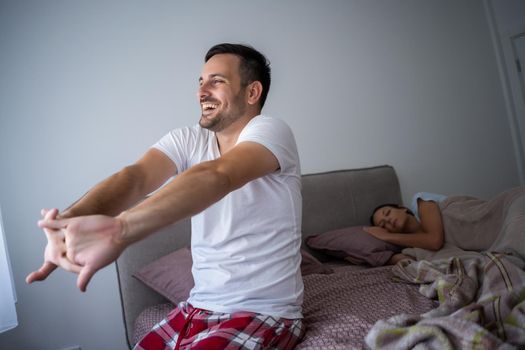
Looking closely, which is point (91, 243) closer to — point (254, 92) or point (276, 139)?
point (276, 139)

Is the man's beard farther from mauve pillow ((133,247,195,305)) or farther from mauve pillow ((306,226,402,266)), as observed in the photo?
mauve pillow ((306,226,402,266))

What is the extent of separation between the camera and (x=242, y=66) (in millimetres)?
1422

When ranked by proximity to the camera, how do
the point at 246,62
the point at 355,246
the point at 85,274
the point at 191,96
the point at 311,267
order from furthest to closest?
the point at 191,96 → the point at 355,246 → the point at 311,267 → the point at 246,62 → the point at 85,274

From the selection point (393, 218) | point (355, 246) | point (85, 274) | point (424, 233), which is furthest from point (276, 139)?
point (424, 233)

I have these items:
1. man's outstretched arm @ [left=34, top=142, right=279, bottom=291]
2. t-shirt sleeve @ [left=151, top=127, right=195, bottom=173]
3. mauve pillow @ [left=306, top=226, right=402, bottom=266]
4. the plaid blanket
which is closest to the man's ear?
t-shirt sleeve @ [left=151, top=127, right=195, bottom=173]

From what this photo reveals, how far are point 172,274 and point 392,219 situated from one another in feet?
4.21

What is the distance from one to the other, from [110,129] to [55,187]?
419mm

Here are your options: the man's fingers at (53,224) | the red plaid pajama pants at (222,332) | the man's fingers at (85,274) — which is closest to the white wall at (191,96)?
the red plaid pajama pants at (222,332)

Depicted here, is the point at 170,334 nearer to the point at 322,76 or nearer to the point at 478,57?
the point at 322,76

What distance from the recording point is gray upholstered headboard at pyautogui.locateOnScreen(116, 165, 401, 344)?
5.73 feet

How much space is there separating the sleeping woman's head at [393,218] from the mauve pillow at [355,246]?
0.13 metres

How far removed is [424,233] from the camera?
7.07 feet

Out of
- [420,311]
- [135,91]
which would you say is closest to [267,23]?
[135,91]

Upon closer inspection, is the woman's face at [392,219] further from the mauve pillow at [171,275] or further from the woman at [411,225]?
the mauve pillow at [171,275]
